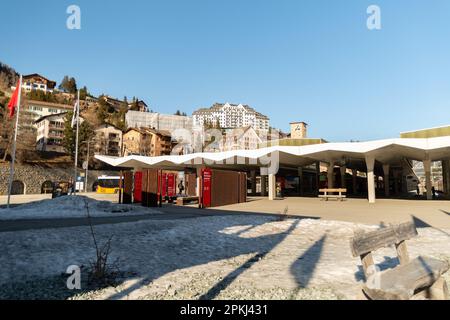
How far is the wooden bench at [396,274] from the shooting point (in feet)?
9.52

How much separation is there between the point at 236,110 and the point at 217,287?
18922cm

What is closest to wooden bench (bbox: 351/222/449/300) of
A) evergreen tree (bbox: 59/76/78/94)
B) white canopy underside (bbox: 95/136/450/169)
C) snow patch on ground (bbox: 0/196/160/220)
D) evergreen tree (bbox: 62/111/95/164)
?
snow patch on ground (bbox: 0/196/160/220)

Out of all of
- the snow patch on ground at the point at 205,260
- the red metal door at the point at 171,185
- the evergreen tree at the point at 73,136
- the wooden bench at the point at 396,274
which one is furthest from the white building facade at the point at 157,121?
the wooden bench at the point at 396,274

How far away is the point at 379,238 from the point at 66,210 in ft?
50.1

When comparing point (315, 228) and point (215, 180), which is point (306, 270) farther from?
point (215, 180)

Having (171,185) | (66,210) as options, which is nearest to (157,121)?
(171,185)

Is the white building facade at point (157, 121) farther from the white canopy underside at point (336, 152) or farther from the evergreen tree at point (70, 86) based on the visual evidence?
the white canopy underside at point (336, 152)

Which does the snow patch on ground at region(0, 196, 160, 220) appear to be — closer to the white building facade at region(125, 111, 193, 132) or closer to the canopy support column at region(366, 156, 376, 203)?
the canopy support column at region(366, 156, 376, 203)

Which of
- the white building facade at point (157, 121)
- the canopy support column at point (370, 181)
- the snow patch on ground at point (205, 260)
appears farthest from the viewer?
the white building facade at point (157, 121)

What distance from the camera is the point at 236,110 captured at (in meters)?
190

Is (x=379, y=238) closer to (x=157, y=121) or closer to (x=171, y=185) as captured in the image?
(x=171, y=185)

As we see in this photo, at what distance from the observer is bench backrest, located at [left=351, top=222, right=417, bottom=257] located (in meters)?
3.40

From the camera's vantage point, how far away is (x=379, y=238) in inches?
146
